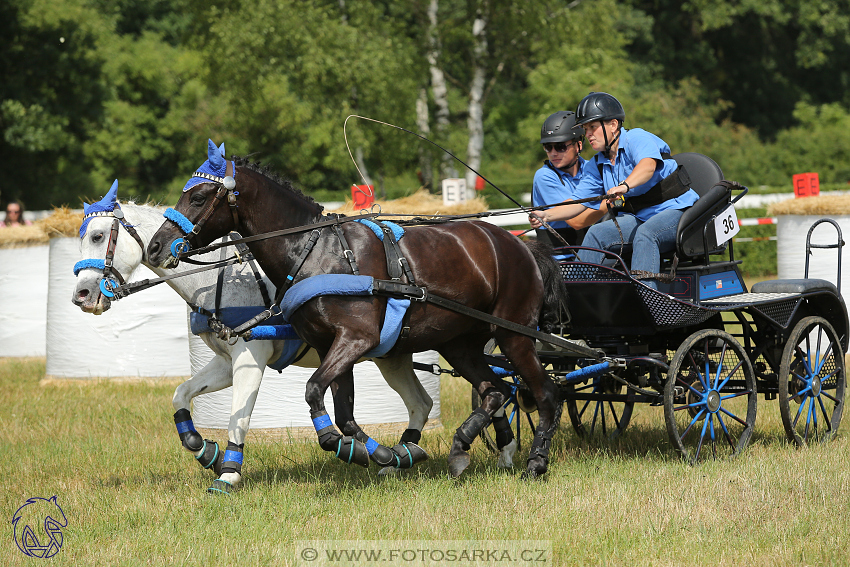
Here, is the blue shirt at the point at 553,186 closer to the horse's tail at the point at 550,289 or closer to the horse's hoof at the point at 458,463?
the horse's tail at the point at 550,289

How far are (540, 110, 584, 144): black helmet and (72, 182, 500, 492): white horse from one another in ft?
7.84

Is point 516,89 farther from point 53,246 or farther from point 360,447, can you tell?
point 360,447

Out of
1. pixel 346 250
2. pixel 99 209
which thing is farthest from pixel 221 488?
pixel 99 209

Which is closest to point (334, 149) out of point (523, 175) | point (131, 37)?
point (523, 175)

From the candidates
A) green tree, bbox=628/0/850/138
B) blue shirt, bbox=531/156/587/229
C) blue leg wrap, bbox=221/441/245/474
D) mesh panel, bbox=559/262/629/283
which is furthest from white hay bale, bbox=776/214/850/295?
green tree, bbox=628/0/850/138

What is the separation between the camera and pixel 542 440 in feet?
19.9

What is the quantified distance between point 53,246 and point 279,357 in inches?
229

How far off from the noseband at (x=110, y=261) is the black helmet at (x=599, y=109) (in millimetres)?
3053

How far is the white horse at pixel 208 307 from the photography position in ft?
17.8

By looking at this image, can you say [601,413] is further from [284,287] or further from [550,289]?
[284,287]

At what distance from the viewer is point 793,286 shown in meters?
6.86

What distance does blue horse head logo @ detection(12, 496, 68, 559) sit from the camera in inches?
189

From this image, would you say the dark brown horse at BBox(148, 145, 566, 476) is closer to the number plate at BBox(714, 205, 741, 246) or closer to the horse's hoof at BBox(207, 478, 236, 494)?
the horse's hoof at BBox(207, 478, 236, 494)

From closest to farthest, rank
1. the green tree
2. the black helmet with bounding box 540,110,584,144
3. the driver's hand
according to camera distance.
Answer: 1. the driver's hand
2. the black helmet with bounding box 540,110,584,144
3. the green tree
